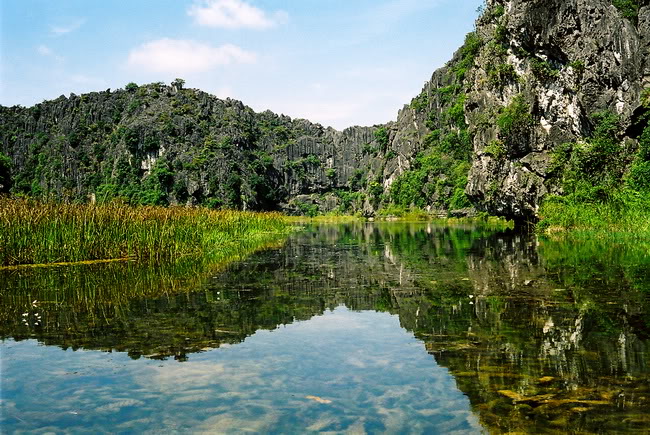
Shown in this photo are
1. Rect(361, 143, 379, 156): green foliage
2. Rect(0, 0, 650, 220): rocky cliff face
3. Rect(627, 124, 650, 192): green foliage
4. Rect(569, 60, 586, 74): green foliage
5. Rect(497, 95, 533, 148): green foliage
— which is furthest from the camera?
Rect(361, 143, 379, 156): green foliage

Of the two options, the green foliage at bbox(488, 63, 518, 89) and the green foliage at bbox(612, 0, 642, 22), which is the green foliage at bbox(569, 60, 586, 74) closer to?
the green foliage at bbox(488, 63, 518, 89)

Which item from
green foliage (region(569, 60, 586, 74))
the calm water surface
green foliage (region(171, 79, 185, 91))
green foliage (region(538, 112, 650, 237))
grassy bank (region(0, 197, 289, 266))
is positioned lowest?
the calm water surface

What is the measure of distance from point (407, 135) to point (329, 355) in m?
128

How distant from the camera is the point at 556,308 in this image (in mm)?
8648

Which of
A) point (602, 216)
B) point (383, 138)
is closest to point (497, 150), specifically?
point (602, 216)

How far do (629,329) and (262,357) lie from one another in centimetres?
527

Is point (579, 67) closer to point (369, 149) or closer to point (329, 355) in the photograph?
point (329, 355)

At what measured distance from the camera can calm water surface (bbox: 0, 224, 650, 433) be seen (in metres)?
4.39

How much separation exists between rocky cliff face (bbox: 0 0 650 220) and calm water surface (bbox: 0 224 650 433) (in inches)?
428

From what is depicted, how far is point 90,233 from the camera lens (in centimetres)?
1672

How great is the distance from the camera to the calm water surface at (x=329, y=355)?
14.4ft

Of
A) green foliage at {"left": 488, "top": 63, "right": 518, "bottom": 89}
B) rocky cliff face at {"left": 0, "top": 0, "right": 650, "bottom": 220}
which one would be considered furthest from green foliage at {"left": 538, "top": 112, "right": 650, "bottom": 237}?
green foliage at {"left": 488, "top": 63, "right": 518, "bottom": 89}

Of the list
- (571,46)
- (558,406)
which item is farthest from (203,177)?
(558,406)

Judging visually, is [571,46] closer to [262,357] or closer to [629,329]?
[629,329]
